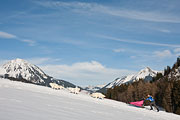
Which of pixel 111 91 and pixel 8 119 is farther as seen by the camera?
pixel 111 91

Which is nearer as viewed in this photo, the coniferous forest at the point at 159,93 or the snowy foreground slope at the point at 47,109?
the snowy foreground slope at the point at 47,109

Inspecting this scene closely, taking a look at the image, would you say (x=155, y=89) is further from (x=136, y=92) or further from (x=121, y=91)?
(x=121, y=91)

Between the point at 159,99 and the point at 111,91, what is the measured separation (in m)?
47.4

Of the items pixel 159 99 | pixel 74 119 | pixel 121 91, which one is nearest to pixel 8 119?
pixel 74 119

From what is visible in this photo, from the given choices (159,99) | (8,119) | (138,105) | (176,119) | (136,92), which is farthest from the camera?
(136,92)

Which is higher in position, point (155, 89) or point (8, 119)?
point (155, 89)

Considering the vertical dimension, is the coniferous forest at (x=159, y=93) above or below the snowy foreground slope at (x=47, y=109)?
above

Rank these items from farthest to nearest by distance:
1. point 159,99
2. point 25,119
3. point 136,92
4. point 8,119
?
point 136,92
point 159,99
point 25,119
point 8,119

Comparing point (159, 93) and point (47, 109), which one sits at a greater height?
point (159, 93)

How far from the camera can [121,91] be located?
146875mm

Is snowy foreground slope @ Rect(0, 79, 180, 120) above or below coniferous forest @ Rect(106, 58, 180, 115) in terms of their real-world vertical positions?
below

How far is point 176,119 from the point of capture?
21.5 meters

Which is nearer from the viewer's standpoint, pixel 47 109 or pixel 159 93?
pixel 47 109

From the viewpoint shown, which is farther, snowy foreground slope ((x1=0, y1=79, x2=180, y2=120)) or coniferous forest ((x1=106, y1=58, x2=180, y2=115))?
coniferous forest ((x1=106, y1=58, x2=180, y2=115))
